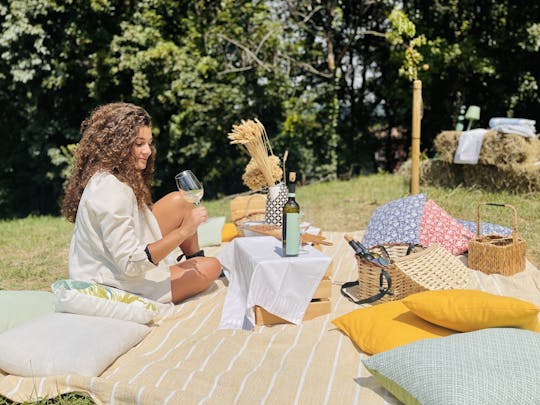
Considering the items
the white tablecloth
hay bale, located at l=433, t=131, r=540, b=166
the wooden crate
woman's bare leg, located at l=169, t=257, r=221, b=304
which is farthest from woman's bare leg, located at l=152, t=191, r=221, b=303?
hay bale, located at l=433, t=131, r=540, b=166

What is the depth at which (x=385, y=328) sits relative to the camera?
2820mm

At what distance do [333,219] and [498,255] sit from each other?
310 centimetres

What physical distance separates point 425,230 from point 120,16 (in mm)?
8988

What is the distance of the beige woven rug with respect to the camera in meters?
2.37

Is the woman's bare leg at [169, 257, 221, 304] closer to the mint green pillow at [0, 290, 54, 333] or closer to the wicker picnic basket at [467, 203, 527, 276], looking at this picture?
the mint green pillow at [0, 290, 54, 333]

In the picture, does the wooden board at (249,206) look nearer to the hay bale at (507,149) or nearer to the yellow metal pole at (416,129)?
the yellow metal pole at (416,129)

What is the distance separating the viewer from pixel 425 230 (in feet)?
14.4

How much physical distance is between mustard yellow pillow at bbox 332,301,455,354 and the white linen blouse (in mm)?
1195

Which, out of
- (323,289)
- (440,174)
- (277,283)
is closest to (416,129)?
(440,174)

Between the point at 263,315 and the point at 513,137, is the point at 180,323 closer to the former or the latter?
the point at 263,315

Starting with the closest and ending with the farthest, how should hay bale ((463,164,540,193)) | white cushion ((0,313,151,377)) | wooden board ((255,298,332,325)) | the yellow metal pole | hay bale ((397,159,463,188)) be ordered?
1. white cushion ((0,313,151,377))
2. wooden board ((255,298,332,325))
3. the yellow metal pole
4. hay bale ((463,164,540,193))
5. hay bale ((397,159,463,188))

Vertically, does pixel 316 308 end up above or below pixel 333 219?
above

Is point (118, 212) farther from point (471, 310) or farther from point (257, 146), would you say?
point (471, 310)

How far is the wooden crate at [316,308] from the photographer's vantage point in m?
3.30
